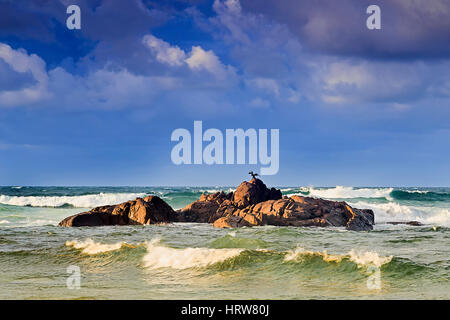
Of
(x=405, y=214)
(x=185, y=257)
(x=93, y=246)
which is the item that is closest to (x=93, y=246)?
(x=93, y=246)

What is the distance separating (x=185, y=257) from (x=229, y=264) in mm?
1462

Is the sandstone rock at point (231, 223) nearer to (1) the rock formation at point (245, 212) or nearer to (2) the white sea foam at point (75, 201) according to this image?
(1) the rock formation at point (245, 212)

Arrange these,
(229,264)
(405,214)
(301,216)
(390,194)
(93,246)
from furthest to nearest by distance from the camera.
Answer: (390,194)
(405,214)
(301,216)
(93,246)
(229,264)

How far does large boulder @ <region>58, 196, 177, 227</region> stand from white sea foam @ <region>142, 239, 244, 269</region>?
838 cm

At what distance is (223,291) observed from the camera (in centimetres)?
965

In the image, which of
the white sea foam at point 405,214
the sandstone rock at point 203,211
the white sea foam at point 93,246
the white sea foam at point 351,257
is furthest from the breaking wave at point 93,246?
the white sea foam at point 405,214

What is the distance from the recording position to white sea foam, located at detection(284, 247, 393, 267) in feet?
37.7

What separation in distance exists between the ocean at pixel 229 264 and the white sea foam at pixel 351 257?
2 centimetres

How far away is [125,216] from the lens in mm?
22500

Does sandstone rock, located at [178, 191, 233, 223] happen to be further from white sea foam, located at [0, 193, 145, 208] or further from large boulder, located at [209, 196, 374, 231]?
white sea foam, located at [0, 193, 145, 208]

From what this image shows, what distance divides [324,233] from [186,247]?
19.0 ft

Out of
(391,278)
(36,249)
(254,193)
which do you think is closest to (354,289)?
(391,278)

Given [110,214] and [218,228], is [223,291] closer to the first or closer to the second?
[218,228]

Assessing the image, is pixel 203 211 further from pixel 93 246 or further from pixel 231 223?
pixel 93 246
